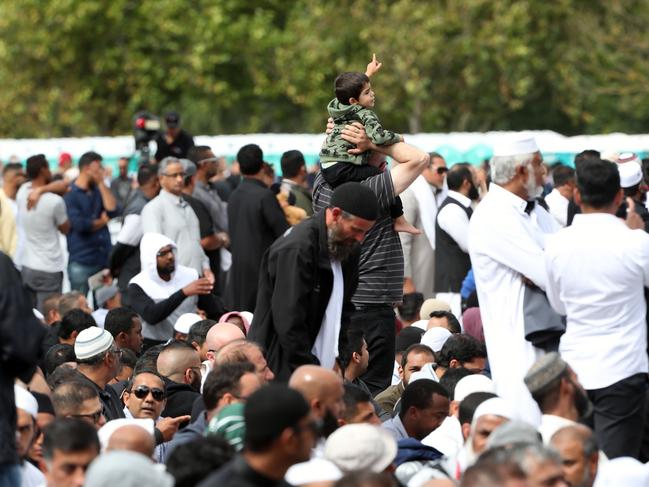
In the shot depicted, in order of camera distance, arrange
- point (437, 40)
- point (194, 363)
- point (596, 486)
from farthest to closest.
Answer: point (437, 40) → point (194, 363) → point (596, 486)

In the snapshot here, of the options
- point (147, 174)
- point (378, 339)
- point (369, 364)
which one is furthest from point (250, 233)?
point (378, 339)

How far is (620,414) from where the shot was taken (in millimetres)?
6969

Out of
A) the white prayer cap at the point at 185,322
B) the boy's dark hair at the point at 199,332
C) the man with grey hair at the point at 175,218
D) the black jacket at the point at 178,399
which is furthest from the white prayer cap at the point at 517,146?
the man with grey hair at the point at 175,218

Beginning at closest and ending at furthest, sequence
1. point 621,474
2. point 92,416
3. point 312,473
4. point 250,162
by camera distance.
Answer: point 312,473
point 621,474
point 92,416
point 250,162

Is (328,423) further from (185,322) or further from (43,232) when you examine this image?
(43,232)

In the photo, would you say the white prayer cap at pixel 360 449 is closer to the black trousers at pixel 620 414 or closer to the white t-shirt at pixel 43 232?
the black trousers at pixel 620 414

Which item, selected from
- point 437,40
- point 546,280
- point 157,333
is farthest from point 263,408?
point 437,40

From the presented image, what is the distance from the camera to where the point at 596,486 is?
21.6 feet

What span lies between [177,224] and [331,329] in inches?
215

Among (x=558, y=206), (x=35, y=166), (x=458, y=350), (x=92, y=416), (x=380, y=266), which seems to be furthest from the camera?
(x=35, y=166)

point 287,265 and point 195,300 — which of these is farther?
point 195,300

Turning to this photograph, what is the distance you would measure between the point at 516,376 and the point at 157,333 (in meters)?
4.64

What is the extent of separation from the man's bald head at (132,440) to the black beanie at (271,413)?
1276mm

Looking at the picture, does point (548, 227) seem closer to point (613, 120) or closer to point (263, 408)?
point (263, 408)
